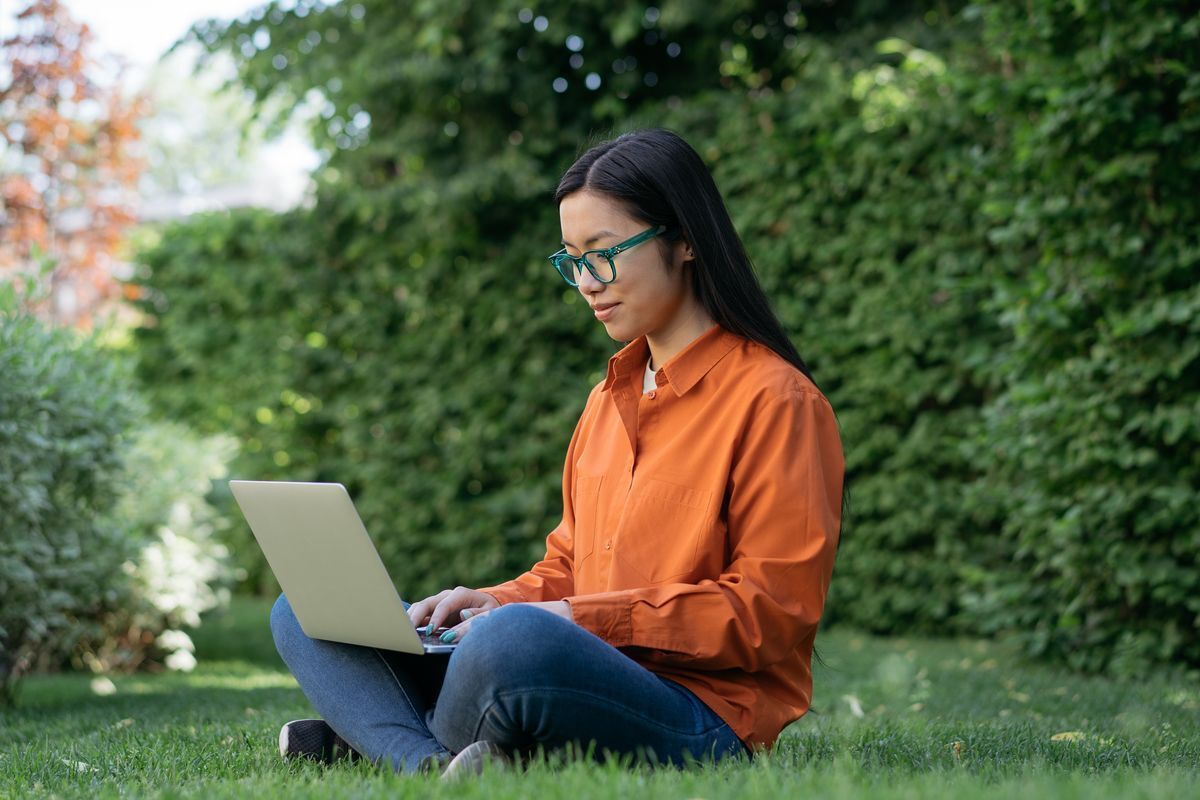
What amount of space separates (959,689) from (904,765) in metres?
2.26

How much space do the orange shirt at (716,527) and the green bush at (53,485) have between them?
2.57 m

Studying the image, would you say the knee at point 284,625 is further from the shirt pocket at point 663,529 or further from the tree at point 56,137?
the tree at point 56,137

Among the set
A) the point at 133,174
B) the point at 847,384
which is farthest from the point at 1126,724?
the point at 133,174

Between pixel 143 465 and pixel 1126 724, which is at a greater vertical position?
pixel 143 465

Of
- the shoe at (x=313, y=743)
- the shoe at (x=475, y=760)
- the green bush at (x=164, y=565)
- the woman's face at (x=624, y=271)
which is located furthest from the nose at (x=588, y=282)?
the green bush at (x=164, y=565)

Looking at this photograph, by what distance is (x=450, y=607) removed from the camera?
8.75ft

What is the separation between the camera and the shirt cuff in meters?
2.43

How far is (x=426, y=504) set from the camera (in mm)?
8492

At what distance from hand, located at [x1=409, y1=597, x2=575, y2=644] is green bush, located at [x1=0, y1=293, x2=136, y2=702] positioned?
2514 mm

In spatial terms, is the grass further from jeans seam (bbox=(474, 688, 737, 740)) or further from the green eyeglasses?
the green eyeglasses

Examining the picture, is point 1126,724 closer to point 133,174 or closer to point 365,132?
point 365,132

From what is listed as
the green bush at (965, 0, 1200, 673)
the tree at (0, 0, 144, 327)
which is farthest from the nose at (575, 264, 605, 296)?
the tree at (0, 0, 144, 327)

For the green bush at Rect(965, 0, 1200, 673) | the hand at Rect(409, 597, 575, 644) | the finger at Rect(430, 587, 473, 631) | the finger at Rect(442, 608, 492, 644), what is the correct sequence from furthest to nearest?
the green bush at Rect(965, 0, 1200, 673)
the finger at Rect(430, 587, 473, 631)
the finger at Rect(442, 608, 492, 644)
the hand at Rect(409, 597, 575, 644)

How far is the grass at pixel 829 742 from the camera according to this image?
2.20 meters
